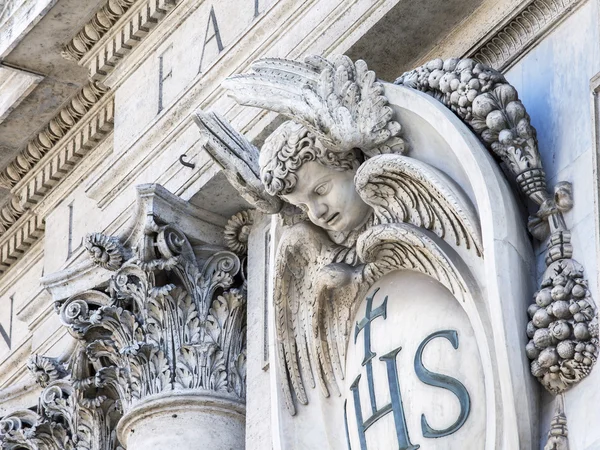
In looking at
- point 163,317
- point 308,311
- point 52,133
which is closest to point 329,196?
point 308,311

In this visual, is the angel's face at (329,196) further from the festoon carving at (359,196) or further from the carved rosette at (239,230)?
the carved rosette at (239,230)

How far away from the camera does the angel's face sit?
9.34 metres

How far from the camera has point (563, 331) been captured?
27.1 feet

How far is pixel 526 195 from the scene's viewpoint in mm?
8789

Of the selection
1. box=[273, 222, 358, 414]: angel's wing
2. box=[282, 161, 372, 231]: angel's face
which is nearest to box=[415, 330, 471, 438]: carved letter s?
box=[273, 222, 358, 414]: angel's wing

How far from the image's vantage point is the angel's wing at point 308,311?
946cm

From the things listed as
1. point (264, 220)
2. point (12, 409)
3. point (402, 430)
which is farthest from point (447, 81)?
point (12, 409)

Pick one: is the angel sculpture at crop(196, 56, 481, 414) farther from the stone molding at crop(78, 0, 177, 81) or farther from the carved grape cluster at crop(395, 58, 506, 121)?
the stone molding at crop(78, 0, 177, 81)

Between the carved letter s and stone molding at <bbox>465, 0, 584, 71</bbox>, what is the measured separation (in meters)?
1.31

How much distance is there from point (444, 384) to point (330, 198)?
3.56ft

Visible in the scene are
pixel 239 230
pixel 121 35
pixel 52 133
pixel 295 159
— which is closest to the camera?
pixel 295 159

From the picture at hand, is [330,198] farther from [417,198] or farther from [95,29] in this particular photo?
[95,29]

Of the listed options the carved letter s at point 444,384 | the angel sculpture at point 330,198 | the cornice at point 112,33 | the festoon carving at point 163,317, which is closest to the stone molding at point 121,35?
the cornice at point 112,33

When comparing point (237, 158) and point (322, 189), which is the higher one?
point (237, 158)
